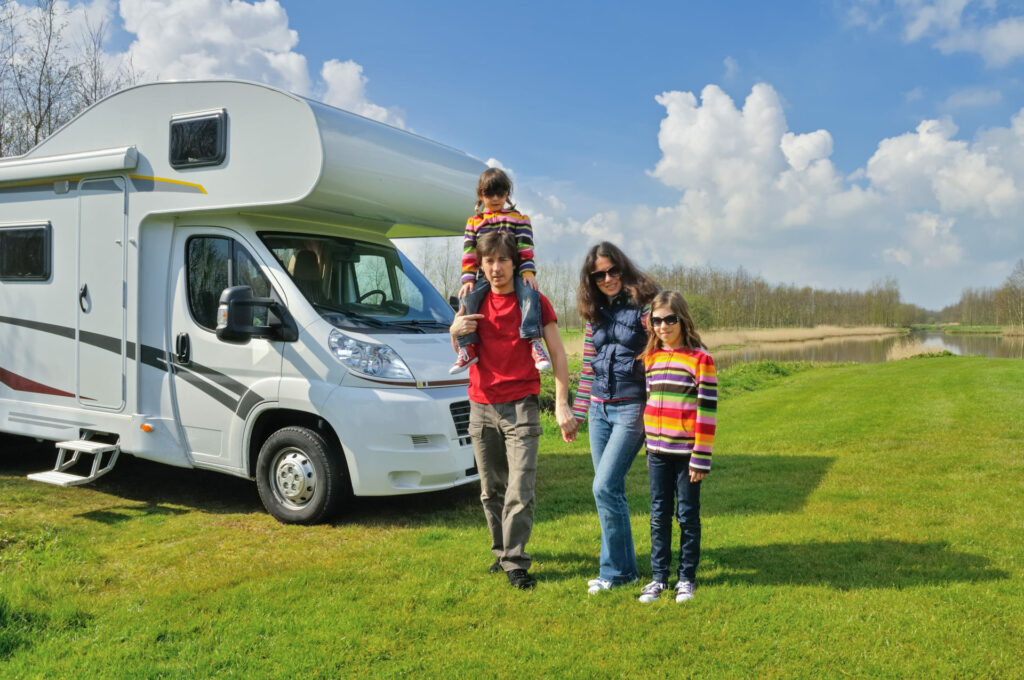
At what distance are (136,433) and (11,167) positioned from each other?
310 centimetres

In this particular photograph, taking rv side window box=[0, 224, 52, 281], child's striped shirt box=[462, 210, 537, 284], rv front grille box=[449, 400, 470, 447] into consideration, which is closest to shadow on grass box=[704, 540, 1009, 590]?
rv front grille box=[449, 400, 470, 447]

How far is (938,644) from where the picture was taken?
3756mm

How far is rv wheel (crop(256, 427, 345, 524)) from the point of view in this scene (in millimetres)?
5719

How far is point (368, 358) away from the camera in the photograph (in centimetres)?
566

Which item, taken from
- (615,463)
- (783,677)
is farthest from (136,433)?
(783,677)

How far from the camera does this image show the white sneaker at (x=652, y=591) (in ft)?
14.0

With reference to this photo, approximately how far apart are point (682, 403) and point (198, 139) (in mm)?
4663

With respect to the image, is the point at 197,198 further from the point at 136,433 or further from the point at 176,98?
the point at 136,433

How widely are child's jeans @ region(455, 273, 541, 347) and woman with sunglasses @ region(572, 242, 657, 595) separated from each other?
0.93ft

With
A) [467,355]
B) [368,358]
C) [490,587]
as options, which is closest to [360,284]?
[368,358]

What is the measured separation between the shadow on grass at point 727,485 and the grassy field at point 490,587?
51 millimetres

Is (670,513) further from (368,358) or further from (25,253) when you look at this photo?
(25,253)

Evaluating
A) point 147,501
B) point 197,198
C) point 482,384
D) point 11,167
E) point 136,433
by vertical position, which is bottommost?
point 147,501

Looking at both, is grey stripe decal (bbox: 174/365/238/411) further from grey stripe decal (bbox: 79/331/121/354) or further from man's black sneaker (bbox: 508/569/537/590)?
man's black sneaker (bbox: 508/569/537/590)
